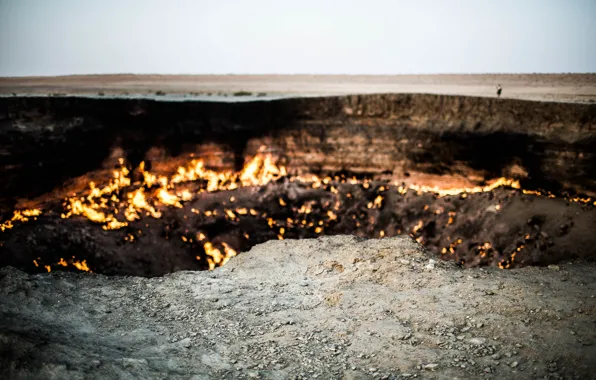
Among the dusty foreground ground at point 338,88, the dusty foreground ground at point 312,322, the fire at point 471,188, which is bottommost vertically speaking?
the dusty foreground ground at point 312,322

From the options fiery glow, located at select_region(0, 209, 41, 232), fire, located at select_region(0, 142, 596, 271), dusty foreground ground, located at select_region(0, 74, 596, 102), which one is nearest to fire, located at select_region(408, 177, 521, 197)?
fire, located at select_region(0, 142, 596, 271)

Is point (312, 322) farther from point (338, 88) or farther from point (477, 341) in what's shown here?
point (338, 88)

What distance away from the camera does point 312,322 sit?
16.6 ft

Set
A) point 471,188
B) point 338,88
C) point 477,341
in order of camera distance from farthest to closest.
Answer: point 338,88, point 471,188, point 477,341

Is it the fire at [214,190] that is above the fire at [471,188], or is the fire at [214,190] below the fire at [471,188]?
below

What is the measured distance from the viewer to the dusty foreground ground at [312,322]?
151 inches

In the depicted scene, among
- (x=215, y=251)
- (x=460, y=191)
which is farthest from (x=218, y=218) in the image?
(x=460, y=191)

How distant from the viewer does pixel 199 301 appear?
5699 mm

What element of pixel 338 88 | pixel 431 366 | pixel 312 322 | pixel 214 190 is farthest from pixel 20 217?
pixel 338 88

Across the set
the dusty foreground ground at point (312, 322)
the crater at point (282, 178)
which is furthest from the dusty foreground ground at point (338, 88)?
the dusty foreground ground at point (312, 322)

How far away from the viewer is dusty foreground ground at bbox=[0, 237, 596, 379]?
3.84m

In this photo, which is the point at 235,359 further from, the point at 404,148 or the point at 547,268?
the point at 404,148

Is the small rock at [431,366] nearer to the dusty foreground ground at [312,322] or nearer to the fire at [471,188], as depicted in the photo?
the dusty foreground ground at [312,322]

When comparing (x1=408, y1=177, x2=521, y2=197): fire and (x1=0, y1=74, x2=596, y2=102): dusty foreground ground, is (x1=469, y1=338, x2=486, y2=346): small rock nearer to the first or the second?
(x1=408, y1=177, x2=521, y2=197): fire
